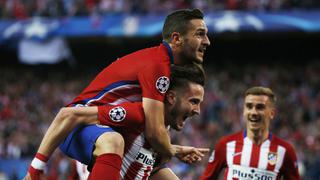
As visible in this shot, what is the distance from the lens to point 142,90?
4.86 meters

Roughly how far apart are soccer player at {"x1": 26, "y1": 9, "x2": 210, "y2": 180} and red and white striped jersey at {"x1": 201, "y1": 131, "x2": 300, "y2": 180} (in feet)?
5.18

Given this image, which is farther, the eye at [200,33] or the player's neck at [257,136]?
the player's neck at [257,136]

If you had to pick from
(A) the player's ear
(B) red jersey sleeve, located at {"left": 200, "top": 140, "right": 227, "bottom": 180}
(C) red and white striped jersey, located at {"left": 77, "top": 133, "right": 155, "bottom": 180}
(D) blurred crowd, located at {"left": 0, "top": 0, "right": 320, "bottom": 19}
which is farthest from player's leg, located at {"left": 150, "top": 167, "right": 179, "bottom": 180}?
(D) blurred crowd, located at {"left": 0, "top": 0, "right": 320, "bottom": 19}

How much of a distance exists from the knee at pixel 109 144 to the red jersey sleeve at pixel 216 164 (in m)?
2.13

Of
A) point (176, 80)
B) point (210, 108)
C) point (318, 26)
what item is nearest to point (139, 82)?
point (176, 80)

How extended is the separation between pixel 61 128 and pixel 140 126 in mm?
570

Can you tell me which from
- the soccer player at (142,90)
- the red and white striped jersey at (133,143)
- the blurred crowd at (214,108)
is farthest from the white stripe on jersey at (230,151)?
the blurred crowd at (214,108)

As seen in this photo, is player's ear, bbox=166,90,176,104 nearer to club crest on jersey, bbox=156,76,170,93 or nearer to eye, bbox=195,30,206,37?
club crest on jersey, bbox=156,76,170,93

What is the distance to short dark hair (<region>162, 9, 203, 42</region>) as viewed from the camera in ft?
17.0

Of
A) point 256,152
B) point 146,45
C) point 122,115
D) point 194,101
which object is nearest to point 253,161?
point 256,152

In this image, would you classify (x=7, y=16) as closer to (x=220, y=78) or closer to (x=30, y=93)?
(x=30, y=93)

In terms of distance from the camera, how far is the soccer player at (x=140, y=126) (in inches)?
188

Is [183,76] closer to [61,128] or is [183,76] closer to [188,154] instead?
[188,154]

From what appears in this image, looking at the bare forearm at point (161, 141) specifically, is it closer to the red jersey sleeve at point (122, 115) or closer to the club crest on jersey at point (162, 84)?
the red jersey sleeve at point (122, 115)
